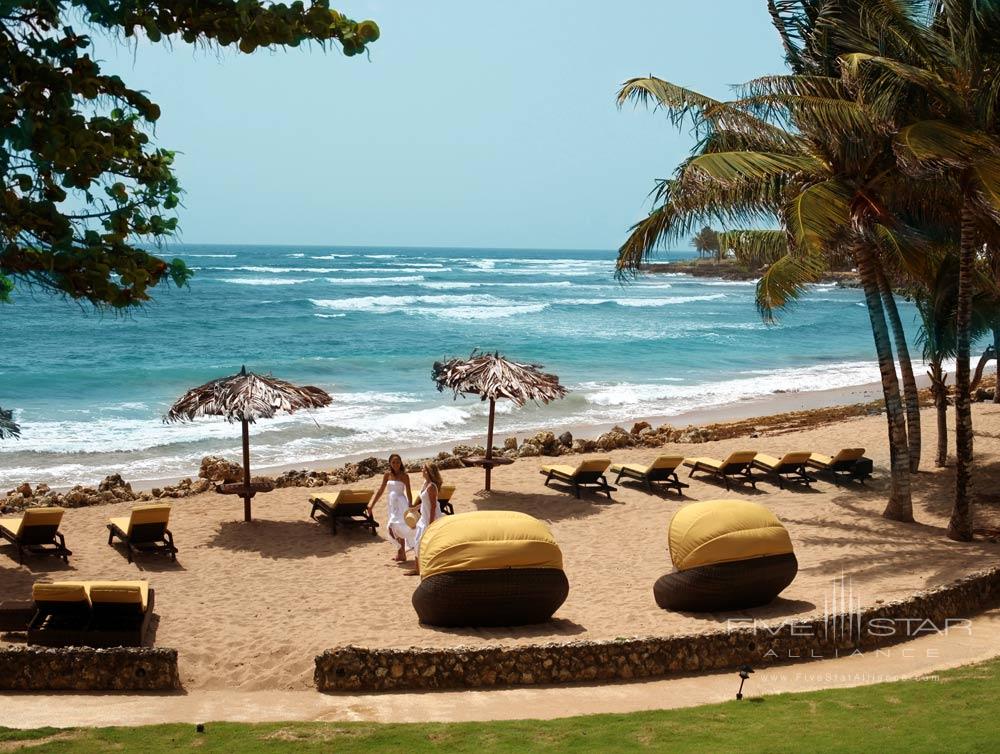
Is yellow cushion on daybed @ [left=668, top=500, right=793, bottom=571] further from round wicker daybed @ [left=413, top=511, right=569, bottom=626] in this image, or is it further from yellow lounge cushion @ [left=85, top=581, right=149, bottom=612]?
yellow lounge cushion @ [left=85, top=581, right=149, bottom=612]

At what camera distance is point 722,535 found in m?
9.46

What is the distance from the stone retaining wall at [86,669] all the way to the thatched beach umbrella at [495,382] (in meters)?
7.54

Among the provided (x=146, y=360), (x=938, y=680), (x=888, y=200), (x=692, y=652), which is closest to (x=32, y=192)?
(x=692, y=652)

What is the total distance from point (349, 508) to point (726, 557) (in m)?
5.69

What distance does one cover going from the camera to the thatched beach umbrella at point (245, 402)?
44.8ft

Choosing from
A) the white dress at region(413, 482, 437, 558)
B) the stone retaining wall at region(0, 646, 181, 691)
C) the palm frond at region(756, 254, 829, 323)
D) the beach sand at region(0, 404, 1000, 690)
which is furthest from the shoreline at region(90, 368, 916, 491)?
the stone retaining wall at region(0, 646, 181, 691)

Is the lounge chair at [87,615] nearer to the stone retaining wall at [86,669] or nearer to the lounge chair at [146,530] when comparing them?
the stone retaining wall at [86,669]

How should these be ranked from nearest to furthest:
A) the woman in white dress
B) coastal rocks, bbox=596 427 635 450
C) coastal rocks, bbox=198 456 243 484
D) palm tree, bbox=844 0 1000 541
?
palm tree, bbox=844 0 1000 541 → the woman in white dress → coastal rocks, bbox=198 456 243 484 → coastal rocks, bbox=596 427 635 450

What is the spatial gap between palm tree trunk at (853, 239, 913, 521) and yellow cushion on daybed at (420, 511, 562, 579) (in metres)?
6.35

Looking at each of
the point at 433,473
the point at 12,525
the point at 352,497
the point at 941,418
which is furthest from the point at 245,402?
the point at 941,418

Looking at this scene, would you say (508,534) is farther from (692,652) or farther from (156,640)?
(156,640)

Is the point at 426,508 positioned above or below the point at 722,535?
below

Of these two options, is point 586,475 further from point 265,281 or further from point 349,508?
point 265,281

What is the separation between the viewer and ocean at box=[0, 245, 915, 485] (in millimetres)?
23453
